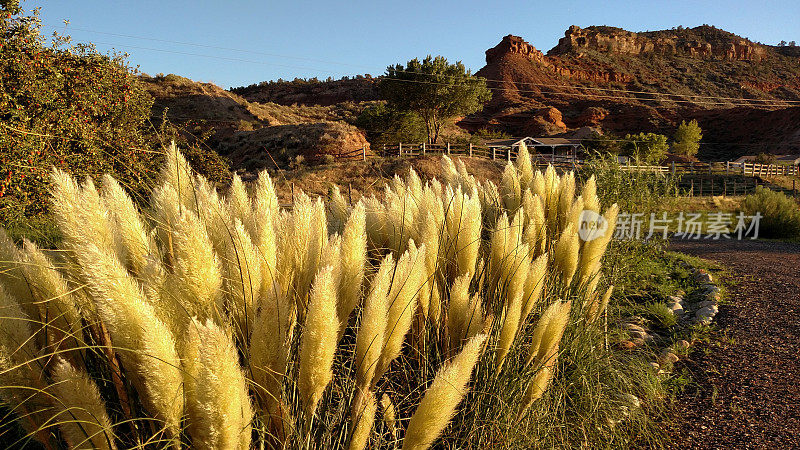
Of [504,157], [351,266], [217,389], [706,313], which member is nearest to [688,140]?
[504,157]

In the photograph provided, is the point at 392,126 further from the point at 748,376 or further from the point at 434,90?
the point at 748,376

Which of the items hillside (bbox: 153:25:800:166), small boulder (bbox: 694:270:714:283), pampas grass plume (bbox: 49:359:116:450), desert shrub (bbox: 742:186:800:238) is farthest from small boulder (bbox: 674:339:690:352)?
hillside (bbox: 153:25:800:166)

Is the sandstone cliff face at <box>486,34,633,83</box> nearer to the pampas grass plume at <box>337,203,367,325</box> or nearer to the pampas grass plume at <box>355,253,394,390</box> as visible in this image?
the pampas grass plume at <box>337,203,367,325</box>

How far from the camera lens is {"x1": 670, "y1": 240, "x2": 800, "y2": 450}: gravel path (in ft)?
10.6

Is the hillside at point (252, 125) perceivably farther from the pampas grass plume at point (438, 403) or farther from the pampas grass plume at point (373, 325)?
the pampas grass plume at point (438, 403)

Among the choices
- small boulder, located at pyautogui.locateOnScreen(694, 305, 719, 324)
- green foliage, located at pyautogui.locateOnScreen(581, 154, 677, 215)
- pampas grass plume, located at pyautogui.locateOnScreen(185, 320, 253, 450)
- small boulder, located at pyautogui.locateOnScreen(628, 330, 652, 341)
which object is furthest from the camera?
green foliage, located at pyautogui.locateOnScreen(581, 154, 677, 215)

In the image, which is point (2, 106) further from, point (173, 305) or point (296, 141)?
point (296, 141)

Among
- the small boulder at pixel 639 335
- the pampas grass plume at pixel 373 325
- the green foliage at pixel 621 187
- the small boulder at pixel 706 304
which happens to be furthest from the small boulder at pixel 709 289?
the pampas grass plume at pixel 373 325

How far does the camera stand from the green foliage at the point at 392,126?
38700 mm

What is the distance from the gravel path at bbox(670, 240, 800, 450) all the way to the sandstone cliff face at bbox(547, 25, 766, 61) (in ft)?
304

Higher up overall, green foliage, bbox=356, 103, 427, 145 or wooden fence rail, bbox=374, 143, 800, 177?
green foliage, bbox=356, 103, 427, 145

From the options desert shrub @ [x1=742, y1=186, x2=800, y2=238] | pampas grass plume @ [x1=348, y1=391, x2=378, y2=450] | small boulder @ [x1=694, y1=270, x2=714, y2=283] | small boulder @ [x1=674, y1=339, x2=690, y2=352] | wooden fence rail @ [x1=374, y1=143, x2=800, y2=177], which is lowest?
small boulder @ [x1=674, y1=339, x2=690, y2=352]

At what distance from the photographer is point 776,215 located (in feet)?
45.4

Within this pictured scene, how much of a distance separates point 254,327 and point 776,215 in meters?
17.1
